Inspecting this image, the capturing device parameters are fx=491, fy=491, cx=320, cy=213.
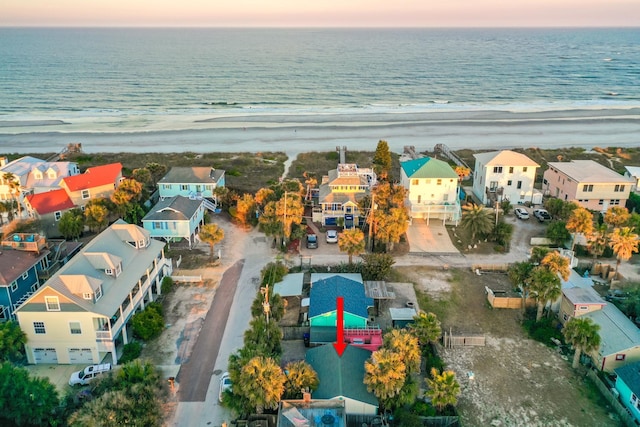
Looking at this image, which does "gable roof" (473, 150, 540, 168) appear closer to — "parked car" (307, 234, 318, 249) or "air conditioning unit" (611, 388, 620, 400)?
"parked car" (307, 234, 318, 249)

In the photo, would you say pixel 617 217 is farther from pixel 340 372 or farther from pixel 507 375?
pixel 340 372

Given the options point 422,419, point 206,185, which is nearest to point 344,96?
point 206,185

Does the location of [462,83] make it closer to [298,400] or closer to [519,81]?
[519,81]

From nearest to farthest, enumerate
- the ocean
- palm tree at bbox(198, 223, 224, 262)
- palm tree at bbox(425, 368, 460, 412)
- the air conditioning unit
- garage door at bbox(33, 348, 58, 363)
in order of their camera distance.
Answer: palm tree at bbox(425, 368, 460, 412), the air conditioning unit, garage door at bbox(33, 348, 58, 363), palm tree at bbox(198, 223, 224, 262), the ocean

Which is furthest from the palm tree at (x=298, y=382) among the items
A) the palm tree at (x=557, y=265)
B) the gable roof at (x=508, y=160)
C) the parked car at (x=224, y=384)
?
the gable roof at (x=508, y=160)

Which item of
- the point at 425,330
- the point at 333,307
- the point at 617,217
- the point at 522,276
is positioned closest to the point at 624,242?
the point at 617,217

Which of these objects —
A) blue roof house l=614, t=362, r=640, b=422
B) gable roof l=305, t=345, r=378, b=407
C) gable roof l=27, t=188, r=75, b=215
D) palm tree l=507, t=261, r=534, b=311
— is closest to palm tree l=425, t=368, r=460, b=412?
gable roof l=305, t=345, r=378, b=407
